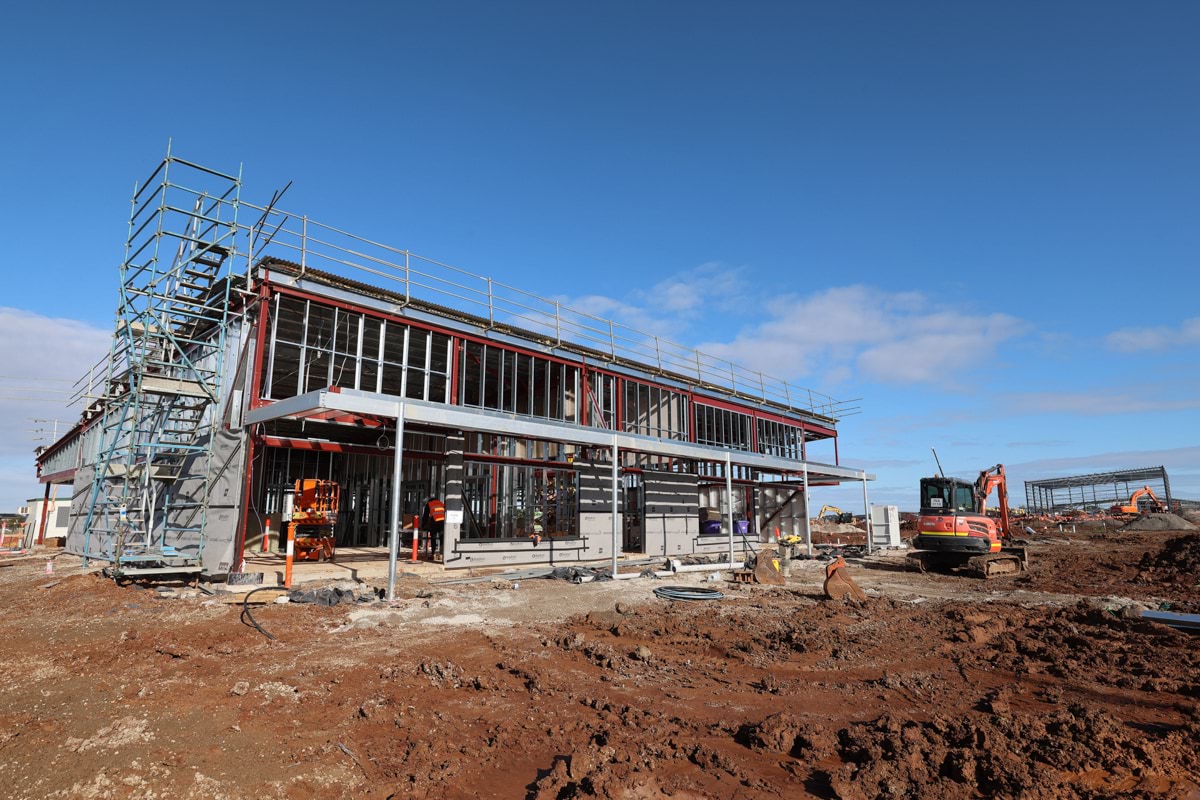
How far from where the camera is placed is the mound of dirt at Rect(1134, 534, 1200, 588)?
16.5m

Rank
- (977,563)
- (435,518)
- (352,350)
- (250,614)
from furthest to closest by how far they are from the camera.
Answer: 1. (352,350)
2. (435,518)
3. (977,563)
4. (250,614)

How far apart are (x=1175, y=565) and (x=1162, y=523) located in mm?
26589

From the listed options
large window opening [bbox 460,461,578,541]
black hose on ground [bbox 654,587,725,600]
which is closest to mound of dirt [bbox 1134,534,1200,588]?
black hose on ground [bbox 654,587,725,600]

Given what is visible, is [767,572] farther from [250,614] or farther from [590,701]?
[250,614]

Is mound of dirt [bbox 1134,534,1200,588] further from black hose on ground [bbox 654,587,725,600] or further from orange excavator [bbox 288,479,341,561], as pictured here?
orange excavator [bbox 288,479,341,561]

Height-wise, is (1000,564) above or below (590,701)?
above

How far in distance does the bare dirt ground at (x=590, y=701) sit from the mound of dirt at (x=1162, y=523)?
35066 millimetres

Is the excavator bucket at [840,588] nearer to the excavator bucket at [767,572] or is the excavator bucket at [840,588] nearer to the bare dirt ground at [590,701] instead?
the bare dirt ground at [590,701]

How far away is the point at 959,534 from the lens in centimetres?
1775

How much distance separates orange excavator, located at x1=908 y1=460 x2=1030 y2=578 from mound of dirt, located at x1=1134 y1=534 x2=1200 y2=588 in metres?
3.01

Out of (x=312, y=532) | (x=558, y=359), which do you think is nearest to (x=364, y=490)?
(x=312, y=532)

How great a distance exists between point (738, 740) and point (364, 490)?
68.0 feet

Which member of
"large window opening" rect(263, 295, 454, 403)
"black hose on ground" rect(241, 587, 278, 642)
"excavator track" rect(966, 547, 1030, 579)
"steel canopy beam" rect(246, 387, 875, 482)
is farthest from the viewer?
"excavator track" rect(966, 547, 1030, 579)

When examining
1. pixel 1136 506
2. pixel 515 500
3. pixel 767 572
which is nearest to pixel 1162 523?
pixel 1136 506
